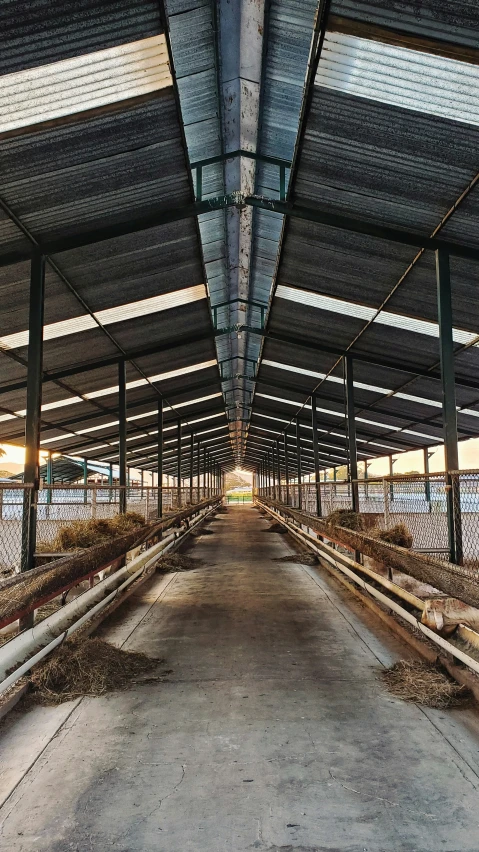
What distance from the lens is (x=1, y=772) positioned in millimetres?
3113

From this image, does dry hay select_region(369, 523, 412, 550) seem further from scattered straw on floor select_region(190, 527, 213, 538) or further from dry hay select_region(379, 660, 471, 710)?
scattered straw on floor select_region(190, 527, 213, 538)

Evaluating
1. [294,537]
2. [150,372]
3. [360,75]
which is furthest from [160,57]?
[294,537]

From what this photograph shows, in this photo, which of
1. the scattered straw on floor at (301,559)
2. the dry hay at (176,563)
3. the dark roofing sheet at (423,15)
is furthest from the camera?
the scattered straw on floor at (301,559)

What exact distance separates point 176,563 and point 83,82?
8.88 m

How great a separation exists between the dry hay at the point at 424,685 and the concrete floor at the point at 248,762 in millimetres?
139

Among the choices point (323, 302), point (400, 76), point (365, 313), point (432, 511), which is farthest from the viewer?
point (432, 511)

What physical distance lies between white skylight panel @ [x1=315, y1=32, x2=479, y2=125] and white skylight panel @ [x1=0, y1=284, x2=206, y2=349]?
5610 millimetres

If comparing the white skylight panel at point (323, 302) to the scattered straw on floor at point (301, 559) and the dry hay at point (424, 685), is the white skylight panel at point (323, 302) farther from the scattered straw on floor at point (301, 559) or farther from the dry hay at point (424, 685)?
the dry hay at point (424, 685)

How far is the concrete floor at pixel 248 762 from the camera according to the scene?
2471 millimetres

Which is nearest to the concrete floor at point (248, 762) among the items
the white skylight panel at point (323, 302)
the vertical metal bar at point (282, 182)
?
the vertical metal bar at point (282, 182)

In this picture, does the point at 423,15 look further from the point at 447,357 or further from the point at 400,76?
the point at 447,357

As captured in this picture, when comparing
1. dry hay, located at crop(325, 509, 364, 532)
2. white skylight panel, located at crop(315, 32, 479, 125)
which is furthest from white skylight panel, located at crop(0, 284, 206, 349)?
white skylight panel, located at crop(315, 32, 479, 125)

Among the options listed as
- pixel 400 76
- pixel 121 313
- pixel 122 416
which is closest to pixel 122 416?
pixel 122 416

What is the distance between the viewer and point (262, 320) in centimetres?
1222
